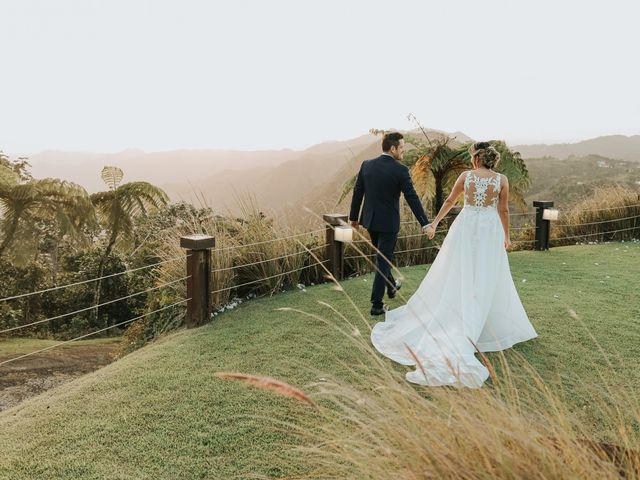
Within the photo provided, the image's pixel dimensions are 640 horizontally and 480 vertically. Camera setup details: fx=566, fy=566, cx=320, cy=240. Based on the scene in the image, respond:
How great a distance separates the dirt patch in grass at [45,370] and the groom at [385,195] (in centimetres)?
350

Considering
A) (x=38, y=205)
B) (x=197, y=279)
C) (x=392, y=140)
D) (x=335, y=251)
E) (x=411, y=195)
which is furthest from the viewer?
(x=38, y=205)

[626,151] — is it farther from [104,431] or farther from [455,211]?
[104,431]

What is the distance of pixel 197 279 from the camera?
5074 mm

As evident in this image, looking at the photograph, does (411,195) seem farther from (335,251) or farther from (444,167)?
(444,167)

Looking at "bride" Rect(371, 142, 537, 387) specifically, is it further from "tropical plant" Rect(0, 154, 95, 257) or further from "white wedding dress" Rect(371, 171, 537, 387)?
"tropical plant" Rect(0, 154, 95, 257)

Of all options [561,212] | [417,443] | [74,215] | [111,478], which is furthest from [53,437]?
[74,215]

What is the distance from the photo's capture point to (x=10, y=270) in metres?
18.2

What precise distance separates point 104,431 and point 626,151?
82.4 meters

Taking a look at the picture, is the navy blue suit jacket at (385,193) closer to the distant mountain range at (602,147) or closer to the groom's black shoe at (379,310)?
the groom's black shoe at (379,310)

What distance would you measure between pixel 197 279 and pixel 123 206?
463 inches

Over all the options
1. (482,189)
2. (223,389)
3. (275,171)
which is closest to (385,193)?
(482,189)

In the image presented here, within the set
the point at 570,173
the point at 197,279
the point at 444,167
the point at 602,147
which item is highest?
the point at 602,147

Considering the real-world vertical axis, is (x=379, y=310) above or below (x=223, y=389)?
above

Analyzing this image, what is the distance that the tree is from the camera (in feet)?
50.7
